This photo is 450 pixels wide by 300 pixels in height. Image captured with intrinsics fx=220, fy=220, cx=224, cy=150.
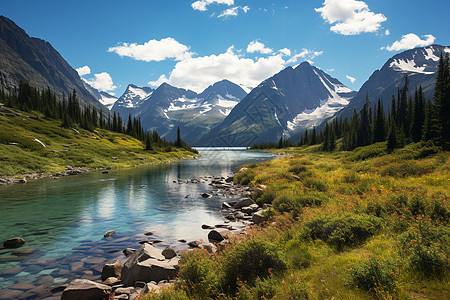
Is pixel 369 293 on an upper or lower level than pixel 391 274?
lower

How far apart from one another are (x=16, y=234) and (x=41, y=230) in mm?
1152

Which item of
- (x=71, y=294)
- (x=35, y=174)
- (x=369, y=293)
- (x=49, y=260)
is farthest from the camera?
(x=35, y=174)

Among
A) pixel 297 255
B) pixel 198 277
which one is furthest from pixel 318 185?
pixel 198 277

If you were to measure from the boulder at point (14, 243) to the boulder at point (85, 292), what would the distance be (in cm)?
739

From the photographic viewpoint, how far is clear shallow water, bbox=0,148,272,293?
9602 mm

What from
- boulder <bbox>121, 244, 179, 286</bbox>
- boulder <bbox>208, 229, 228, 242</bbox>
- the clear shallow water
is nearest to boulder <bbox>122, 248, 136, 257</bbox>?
the clear shallow water

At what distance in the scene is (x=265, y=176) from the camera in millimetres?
28484

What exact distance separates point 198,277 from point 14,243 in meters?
11.5

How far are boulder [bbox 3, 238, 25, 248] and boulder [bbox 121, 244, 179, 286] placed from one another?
24.6ft

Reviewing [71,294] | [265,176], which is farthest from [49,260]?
[265,176]

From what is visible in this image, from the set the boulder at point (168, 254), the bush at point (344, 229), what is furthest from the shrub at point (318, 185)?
the boulder at point (168, 254)

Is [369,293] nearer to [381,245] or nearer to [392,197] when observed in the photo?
[381,245]

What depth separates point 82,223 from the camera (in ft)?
51.1

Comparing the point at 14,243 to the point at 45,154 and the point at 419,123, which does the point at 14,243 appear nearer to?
the point at 45,154
